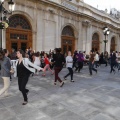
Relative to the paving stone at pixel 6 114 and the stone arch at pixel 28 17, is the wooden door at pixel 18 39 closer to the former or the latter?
the stone arch at pixel 28 17

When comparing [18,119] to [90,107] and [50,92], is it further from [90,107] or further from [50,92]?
[50,92]

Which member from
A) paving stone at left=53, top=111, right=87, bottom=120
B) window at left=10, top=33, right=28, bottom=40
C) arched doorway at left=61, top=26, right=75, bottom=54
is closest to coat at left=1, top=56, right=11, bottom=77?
paving stone at left=53, top=111, right=87, bottom=120

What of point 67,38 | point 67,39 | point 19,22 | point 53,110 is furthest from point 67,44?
point 53,110

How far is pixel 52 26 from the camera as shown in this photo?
17969 mm

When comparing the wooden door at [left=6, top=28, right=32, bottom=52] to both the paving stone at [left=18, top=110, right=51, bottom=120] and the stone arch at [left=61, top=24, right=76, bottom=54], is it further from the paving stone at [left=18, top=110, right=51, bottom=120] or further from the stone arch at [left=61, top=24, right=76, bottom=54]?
the paving stone at [left=18, top=110, right=51, bottom=120]

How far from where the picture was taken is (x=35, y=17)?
16047 mm

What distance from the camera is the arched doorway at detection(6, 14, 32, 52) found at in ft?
48.3

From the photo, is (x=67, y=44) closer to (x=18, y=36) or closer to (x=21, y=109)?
(x=18, y=36)

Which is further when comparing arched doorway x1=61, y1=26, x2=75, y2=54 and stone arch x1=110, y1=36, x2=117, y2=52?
stone arch x1=110, y1=36, x2=117, y2=52

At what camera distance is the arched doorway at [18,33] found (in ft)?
48.3

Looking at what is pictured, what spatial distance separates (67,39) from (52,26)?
362 centimetres

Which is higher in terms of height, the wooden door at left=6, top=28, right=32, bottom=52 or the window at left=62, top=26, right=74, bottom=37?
the window at left=62, top=26, right=74, bottom=37

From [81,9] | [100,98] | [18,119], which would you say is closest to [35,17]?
[81,9]

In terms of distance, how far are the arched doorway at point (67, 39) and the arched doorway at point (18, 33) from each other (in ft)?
16.9
